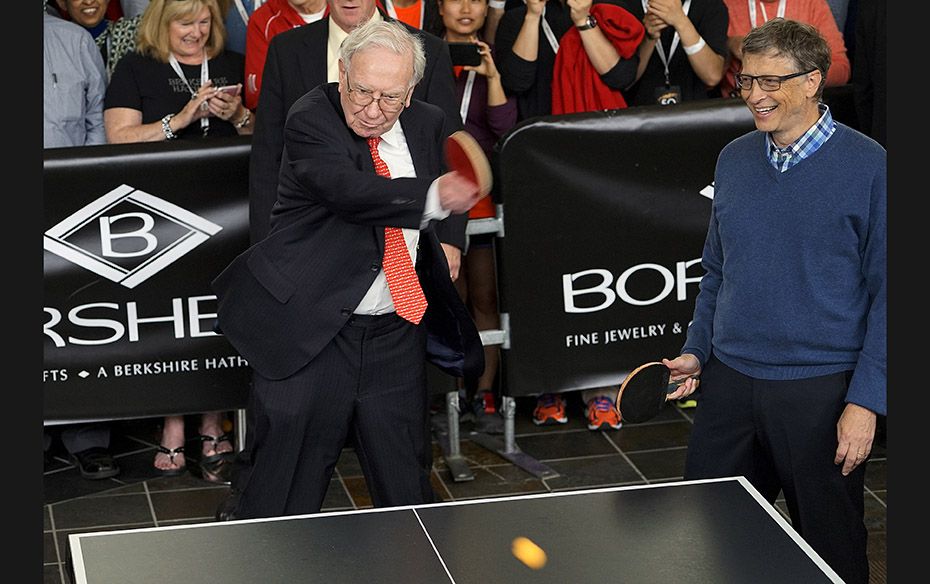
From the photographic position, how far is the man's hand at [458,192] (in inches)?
133

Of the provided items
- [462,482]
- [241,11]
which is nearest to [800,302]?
[462,482]

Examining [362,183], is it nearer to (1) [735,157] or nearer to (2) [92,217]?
(1) [735,157]

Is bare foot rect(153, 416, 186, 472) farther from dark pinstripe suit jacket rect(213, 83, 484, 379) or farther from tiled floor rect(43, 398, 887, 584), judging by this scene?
dark pinstripe suit jacket rect(213, 83, 484, 379)

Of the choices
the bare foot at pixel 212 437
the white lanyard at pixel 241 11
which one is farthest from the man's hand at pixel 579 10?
the bare foot at pixel 212 437

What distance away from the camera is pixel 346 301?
157 inches

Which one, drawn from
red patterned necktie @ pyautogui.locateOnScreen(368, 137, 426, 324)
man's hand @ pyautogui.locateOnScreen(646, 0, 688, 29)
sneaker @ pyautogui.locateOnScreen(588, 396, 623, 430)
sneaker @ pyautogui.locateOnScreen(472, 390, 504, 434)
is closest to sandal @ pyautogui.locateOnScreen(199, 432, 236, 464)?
sneaker @ pyautogui.locateOnScreen(472, 390, 504, 434)

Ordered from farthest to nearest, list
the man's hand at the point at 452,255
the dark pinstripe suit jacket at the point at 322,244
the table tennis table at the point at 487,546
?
1. the man's hand at the point at 452,255
2. the dark pinstripe suit jacket at the point at 322,244
3. the table tennis table at the point at 487,546

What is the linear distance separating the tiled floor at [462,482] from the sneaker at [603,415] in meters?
0.04

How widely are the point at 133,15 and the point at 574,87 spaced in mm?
2054

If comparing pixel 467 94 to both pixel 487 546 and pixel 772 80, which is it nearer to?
pixel 772 80

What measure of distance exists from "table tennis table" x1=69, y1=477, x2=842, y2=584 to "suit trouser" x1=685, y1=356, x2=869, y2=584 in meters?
0.46

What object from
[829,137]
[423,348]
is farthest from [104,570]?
[829,137]

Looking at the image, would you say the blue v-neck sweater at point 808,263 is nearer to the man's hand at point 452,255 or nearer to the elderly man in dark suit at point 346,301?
the elderly man in dark suit at point 346,301

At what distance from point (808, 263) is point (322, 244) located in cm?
133
